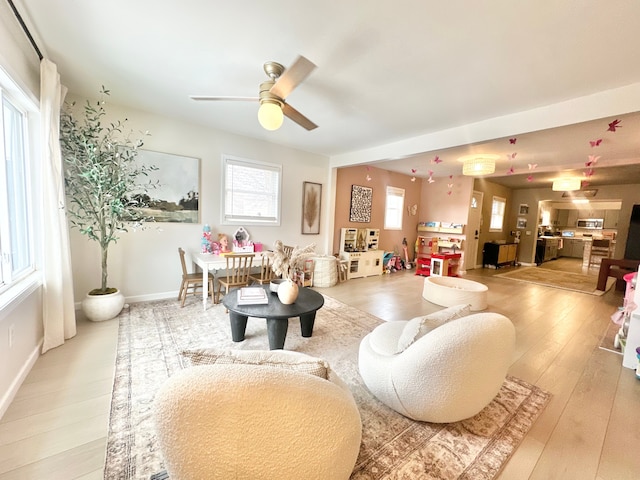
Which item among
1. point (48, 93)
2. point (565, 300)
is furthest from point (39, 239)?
point (565, 300)

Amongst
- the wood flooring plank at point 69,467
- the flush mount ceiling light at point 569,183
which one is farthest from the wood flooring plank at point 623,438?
the flush mount ceiling light at point 569,183

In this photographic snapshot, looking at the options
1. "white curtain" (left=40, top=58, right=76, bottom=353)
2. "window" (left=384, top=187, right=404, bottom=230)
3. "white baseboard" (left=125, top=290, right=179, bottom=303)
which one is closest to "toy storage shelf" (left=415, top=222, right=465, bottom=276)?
"window" (left=384, top=187, right=404, bottom=230)

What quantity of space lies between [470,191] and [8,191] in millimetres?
7637

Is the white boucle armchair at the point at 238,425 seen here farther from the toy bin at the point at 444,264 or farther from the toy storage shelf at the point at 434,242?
the toy storage shelf at the point at 434,242

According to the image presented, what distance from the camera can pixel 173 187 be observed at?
3.70 meters

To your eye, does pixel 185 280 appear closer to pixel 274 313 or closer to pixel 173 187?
pixel 173 187

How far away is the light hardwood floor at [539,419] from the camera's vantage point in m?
1.39

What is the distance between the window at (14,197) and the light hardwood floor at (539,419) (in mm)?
838

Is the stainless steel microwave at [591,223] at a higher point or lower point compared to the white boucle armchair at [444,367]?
higher

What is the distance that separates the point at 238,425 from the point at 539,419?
2.13m

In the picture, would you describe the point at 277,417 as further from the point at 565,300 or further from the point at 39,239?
the point at 565,300

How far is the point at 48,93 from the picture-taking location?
229 centimetres

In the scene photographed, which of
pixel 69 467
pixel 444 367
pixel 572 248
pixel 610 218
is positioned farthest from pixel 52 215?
pixel 610 218

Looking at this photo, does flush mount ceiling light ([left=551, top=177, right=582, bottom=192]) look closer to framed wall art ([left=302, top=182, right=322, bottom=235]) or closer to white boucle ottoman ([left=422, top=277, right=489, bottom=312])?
white boucle ottoman ([left=422, top=277, right=489, bottom=312])
